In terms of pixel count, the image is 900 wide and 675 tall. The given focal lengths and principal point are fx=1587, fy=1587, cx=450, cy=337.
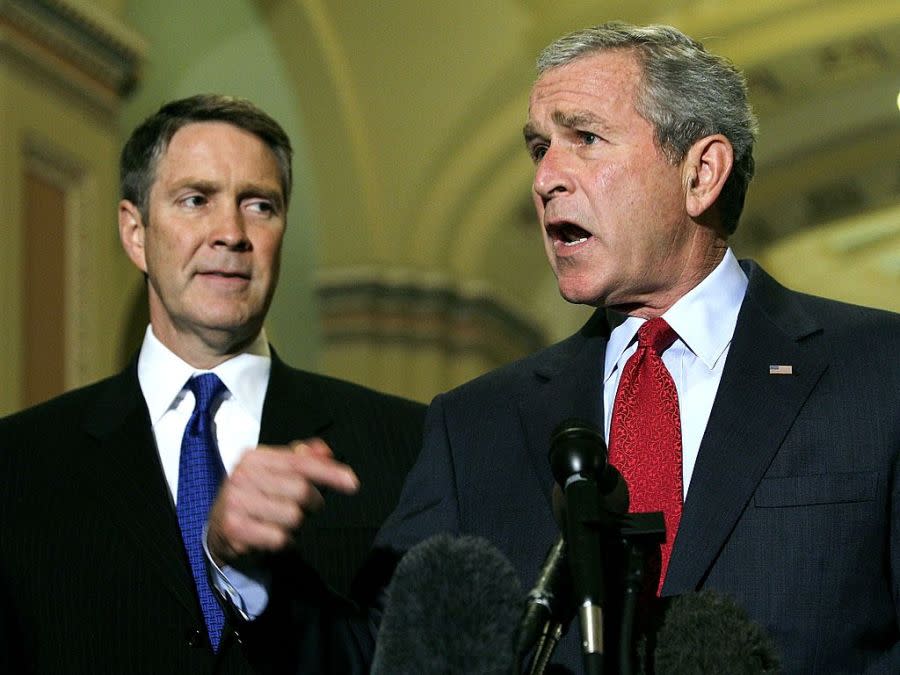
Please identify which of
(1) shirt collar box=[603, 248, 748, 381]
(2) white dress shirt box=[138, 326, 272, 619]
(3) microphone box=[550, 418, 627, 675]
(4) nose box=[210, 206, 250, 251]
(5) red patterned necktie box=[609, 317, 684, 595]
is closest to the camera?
(3) microphone box=[550, 418, 627, 675]

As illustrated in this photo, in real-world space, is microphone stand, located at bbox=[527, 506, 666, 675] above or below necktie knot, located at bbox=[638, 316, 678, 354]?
below

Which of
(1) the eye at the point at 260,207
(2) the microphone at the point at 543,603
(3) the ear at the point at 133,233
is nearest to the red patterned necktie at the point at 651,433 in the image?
(2) the microphone at the point at 543,603

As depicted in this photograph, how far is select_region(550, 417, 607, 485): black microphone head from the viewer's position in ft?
5.74

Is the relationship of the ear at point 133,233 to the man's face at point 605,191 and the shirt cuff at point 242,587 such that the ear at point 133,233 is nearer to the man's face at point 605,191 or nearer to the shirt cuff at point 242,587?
the man's face at point 605,191

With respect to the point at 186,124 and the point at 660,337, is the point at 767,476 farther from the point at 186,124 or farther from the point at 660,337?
the point at 186,124

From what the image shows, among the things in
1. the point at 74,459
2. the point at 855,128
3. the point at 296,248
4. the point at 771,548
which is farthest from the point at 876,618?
the point at 855,128

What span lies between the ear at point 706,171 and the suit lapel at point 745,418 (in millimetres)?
172

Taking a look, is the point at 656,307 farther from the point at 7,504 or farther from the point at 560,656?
the point at 7,504

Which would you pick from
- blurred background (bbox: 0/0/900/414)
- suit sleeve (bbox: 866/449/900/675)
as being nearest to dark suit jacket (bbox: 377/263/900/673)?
suit sleeve (bbox: 866/449/900/675)

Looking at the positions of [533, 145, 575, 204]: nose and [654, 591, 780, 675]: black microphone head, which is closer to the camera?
[654, 591, 780, 675]: black microphone head

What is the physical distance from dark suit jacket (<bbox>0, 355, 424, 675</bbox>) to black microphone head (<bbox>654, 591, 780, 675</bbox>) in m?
0.87

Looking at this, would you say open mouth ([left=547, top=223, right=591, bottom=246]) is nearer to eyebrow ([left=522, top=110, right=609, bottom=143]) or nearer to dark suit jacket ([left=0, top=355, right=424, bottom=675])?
eyebrow ([left=522, top=110, right=609, bottom=143])

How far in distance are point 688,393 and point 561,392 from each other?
0.19 metres

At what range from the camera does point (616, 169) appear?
2365 millimetres
